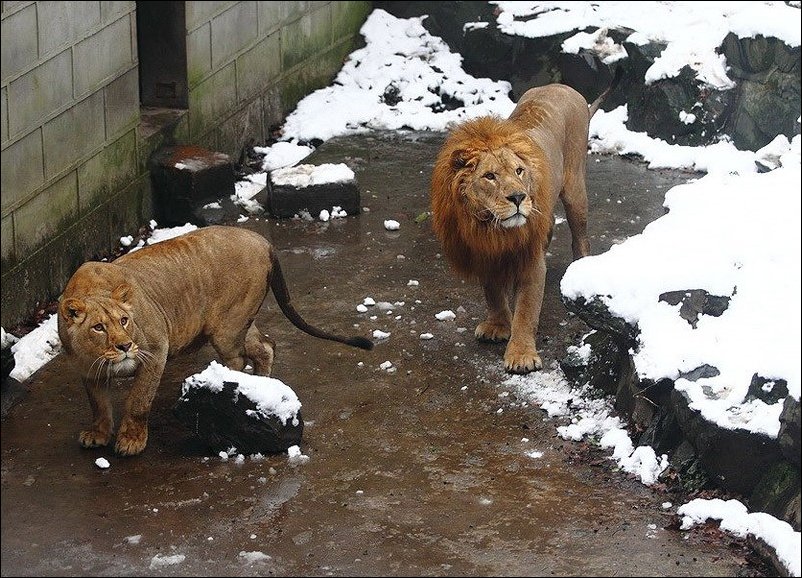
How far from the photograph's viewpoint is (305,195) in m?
10.1

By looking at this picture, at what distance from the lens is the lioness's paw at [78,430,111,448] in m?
6.46

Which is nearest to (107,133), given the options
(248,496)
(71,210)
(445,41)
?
(71,210)

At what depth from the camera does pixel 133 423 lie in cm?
640

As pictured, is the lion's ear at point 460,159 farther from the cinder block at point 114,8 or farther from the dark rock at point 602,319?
the cinder block at point 114,8

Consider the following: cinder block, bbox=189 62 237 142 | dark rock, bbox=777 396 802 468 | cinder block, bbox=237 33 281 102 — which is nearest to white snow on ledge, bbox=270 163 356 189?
cinder block, bbox=189 62 237 142

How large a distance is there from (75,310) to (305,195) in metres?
4.27

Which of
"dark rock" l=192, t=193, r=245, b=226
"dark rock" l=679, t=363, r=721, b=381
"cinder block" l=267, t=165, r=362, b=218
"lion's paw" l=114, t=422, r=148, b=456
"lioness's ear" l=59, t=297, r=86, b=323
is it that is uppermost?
"lioness's ear" l=59, t=297, r=86, b=323

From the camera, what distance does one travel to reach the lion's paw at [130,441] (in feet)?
20.9

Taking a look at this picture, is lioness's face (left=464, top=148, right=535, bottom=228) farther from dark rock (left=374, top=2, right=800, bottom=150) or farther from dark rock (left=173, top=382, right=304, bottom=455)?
dark rock (left=374, top=2, right=800, bottom=150)

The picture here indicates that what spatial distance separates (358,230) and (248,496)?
164 inches

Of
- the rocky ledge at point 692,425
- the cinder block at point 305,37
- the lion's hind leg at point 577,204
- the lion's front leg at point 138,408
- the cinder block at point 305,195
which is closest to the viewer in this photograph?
the rocky ledge at point 692,425

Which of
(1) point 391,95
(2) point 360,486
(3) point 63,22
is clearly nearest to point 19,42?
(3) point 63,22

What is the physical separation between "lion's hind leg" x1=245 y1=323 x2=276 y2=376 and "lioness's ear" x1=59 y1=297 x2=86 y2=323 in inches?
48.8

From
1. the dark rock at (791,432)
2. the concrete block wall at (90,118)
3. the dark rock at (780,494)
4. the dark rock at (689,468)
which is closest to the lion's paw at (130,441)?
the concrete block wall at (90,118)
